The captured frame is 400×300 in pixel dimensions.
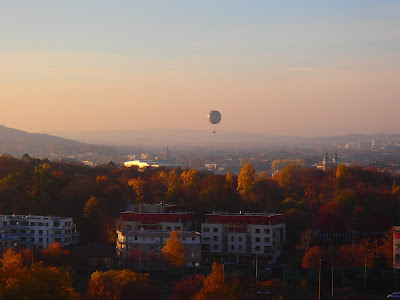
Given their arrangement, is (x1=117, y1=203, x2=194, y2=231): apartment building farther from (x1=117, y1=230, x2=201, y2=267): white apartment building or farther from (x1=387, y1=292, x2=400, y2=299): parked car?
(x1=387, y1=292, x2=400, y2=299): parked car

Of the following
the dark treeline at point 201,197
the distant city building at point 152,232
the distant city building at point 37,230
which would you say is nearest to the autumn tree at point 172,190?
the dark treeline at point 201,197

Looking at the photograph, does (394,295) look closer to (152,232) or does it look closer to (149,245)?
(149,245)

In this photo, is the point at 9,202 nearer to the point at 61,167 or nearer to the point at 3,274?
the point at 61,167

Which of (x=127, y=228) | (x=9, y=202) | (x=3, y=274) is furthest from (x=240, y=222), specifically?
(x=3, y=274)

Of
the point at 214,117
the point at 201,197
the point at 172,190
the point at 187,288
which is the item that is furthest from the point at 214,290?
the point at 214,117

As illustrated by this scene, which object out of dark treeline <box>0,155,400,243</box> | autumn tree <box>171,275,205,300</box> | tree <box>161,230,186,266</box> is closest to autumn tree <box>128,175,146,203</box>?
dark treeline <box>0,155,400,243</box>
